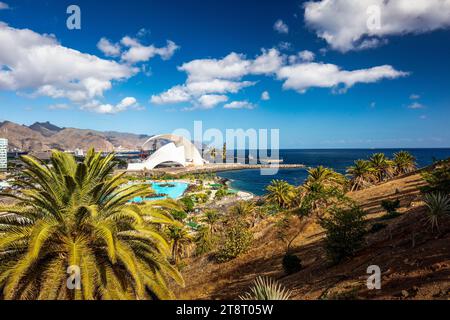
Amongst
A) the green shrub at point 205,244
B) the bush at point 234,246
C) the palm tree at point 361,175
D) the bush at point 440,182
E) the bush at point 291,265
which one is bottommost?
the green shrub at point 205,244

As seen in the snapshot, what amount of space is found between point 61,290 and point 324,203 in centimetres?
2000

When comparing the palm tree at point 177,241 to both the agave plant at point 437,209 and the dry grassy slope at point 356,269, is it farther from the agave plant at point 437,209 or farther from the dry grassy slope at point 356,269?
the agave plant at point 437,209

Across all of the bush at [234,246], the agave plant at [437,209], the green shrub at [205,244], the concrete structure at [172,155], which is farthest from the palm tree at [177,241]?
the concrete structure at [172,155]

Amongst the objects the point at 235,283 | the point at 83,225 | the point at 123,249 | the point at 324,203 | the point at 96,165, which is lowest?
the point at 235,283

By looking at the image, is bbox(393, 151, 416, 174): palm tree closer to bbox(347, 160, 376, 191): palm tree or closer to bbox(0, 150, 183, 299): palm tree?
bbox(347, 160, 376, 191): palm tree

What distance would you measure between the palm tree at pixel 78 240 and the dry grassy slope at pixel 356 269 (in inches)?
197

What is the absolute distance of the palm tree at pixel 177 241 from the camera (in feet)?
71.5

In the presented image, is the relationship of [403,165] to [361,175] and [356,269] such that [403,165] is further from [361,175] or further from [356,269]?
[356,269]

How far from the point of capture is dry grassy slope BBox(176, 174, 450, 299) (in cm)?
696

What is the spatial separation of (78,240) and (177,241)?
16.1 metres
